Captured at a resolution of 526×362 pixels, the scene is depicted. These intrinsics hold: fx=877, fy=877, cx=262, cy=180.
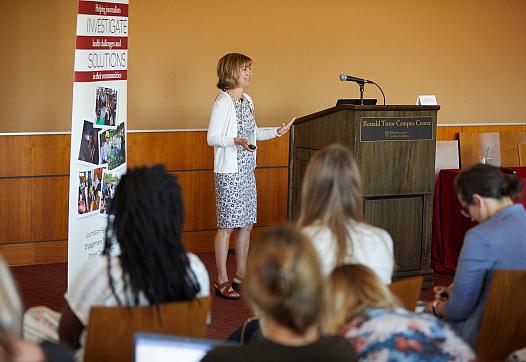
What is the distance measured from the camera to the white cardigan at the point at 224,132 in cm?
579

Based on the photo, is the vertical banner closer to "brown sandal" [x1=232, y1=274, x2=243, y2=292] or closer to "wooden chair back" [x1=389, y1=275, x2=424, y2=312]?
"brown sandal" [x1=232, y1=274, x2=243, y2=292]

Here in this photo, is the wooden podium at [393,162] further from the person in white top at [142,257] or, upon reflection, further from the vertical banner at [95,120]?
the person in white top at [142,257]

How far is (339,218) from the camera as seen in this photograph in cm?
326

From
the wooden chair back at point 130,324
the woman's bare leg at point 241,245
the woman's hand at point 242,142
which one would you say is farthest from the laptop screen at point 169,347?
the woman's bare leg at point 241,245

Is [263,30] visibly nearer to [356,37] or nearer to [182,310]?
[356,37]

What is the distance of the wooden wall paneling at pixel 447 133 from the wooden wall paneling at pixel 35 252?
379 cm

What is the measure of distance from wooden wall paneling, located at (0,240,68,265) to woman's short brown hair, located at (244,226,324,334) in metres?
5.19

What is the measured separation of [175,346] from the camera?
2301 millimetres

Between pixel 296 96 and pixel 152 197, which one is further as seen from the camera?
pixel 296 96

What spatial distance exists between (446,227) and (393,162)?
1330mm

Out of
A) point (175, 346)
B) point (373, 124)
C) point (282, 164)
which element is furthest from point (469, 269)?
point (282, 164)

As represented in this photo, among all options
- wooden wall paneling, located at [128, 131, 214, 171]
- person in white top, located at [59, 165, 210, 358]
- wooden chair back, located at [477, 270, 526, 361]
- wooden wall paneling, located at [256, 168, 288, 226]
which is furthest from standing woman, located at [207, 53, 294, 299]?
person in white top, located at [59, 165, 210, 358]

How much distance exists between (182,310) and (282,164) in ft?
17.3

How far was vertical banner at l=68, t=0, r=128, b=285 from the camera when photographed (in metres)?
5.40
